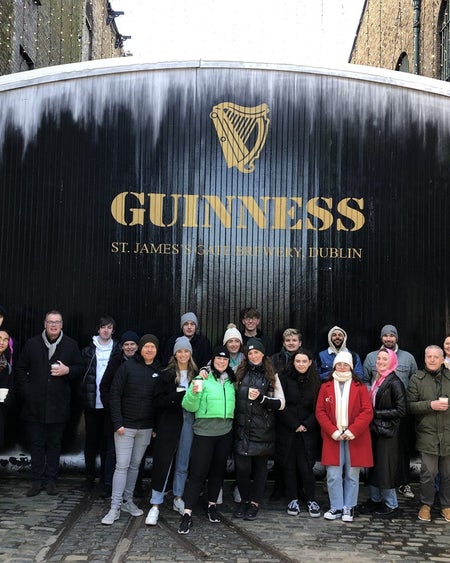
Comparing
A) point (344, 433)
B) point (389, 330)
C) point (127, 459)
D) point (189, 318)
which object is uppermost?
point (189, 318)

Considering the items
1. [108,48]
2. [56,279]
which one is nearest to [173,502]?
[56,279]

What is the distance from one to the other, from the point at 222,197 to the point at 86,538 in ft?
13.4

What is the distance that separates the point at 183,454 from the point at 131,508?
2.30 ft

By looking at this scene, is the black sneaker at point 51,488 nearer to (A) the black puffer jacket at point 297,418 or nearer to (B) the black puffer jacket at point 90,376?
(B) the black puffer jacket at point 90,376

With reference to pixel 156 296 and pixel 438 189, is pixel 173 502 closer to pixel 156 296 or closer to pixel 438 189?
pixel 156 296

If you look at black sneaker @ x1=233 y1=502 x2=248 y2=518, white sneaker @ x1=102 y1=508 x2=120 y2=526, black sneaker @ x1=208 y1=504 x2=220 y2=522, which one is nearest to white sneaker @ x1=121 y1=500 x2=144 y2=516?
white sneaker @ x1=102 y1=508 x2=120 y2=526

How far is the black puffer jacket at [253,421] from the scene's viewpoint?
5.67 metres

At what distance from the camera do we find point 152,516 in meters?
5.47

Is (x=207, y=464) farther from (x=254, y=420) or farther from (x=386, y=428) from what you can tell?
(x=386, y=428)

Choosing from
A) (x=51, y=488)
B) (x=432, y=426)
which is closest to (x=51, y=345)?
(x=51, y=488)

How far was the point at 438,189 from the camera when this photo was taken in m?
7.32

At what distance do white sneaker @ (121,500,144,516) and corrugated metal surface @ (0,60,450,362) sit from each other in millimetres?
2293

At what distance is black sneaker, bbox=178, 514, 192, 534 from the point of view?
526 cm

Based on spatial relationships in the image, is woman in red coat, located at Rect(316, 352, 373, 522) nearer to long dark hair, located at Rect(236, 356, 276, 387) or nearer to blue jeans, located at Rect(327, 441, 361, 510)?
blue jeans, located at Rect(327, 441, 361, 510)
